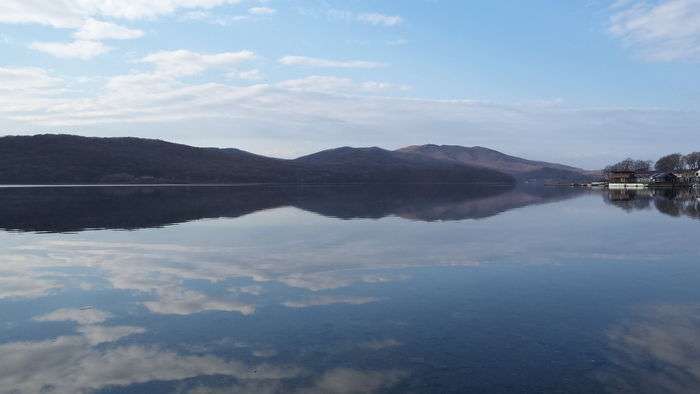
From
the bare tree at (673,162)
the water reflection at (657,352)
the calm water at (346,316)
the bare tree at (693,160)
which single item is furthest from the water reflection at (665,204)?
the bare tree at (673,162)

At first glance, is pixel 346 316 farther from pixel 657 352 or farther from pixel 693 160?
pixel 693 160

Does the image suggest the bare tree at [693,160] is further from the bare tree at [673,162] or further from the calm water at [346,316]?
the calm water at [346,316]

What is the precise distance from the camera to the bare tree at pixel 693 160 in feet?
588

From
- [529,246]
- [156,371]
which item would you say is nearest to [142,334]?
[156,371]

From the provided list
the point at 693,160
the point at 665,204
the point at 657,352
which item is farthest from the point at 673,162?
the point at 657,352

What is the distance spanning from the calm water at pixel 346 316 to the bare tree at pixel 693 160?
181042mm

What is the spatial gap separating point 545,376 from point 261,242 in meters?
21.4

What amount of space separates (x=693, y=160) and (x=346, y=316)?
20723 cm

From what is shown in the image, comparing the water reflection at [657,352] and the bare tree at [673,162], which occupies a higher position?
the bare tree at [673,162]

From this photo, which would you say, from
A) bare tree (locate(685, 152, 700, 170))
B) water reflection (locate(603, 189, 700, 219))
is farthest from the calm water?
bare tree (locate(685, 152, 700, 170))

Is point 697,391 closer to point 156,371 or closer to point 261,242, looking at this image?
point 156,371

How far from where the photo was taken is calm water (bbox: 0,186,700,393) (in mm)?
10102

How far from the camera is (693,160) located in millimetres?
181250

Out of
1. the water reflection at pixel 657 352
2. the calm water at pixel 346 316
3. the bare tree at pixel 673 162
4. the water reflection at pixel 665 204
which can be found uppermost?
the bare tree at pixel 673 162
